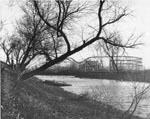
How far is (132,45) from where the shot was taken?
1284 cm

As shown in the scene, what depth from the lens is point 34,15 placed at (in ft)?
46.1

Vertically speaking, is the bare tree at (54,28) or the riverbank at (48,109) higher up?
the bare tree at (54,28)

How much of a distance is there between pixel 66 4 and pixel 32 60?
430 cm

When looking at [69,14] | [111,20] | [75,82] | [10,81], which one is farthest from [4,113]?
[75,82]

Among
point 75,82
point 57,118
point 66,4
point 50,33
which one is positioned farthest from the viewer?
point 75,82

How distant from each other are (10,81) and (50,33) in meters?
3.36

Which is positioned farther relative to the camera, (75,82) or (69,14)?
(75,82)

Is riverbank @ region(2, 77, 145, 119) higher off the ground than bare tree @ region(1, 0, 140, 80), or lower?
lower

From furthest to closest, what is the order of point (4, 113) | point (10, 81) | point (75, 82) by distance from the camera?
point (75, 82) < point (10, 81) < point (4, 113)

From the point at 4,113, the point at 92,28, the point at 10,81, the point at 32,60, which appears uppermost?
the point at 92,28

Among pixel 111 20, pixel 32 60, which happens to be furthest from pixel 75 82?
pixel 111 20

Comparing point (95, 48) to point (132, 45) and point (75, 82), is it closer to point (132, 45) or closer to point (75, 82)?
point (132, 45)

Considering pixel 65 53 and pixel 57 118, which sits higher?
pixel 65 53

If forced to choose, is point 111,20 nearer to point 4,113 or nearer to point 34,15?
point 34,15
